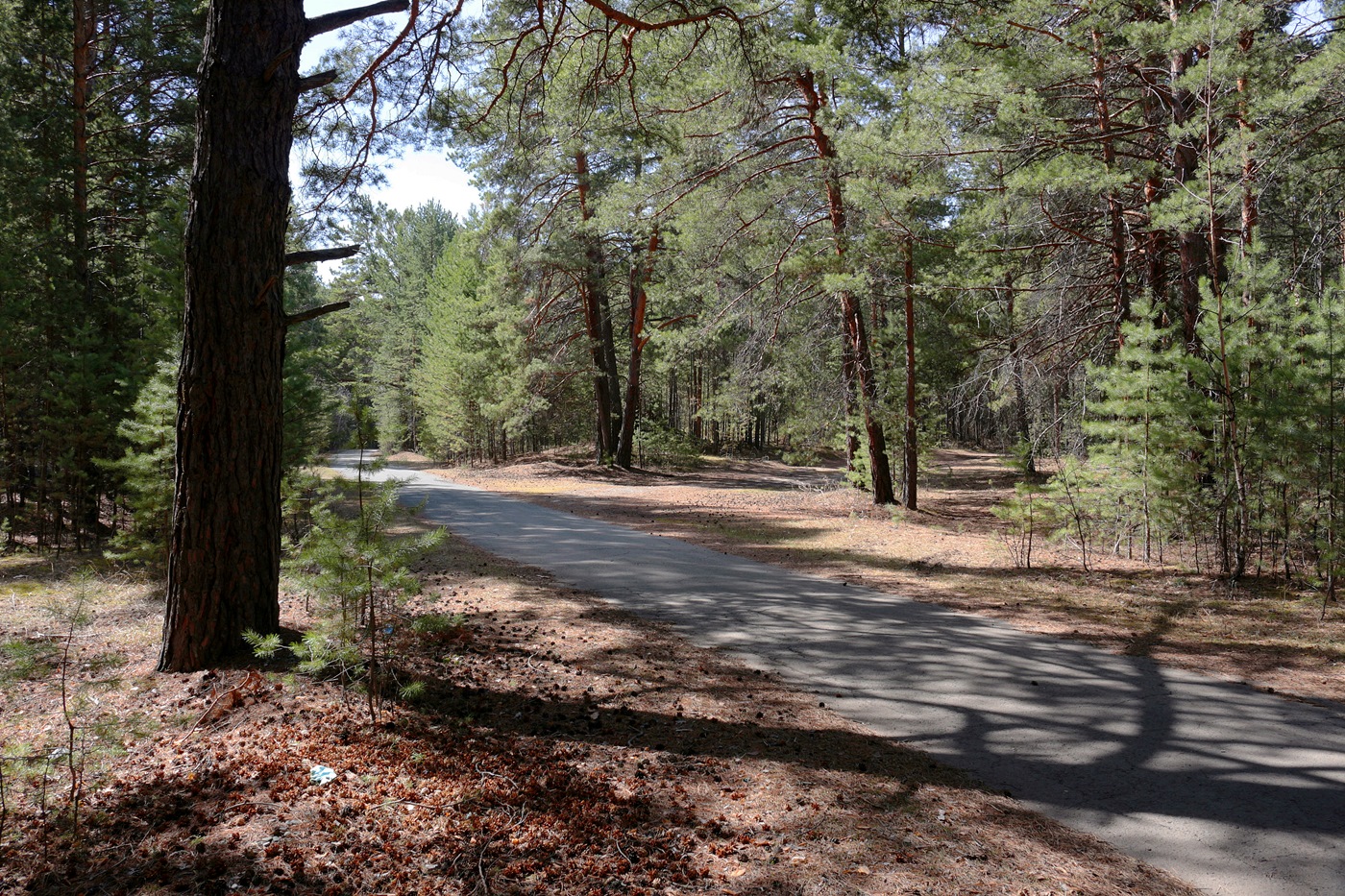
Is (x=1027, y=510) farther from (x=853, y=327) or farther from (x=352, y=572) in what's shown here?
(x=352, y=572)

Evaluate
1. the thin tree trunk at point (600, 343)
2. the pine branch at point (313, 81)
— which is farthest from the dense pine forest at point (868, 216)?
the thin tree trunk at point (600, 343)

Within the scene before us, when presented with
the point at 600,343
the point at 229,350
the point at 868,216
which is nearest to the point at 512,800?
the point at 229,350

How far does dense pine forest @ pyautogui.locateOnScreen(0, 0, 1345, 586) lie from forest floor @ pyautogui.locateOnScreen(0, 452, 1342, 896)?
1.70m

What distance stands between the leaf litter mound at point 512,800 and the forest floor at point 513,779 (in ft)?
0.04

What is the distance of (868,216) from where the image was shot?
12172mm

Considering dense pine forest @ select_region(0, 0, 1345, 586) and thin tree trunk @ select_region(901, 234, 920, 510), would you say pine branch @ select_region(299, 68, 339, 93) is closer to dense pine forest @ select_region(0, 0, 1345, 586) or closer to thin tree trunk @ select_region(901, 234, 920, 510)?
dense pine forest @ select_region(0, 0, 1345, 586)

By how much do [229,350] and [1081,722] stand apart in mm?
5764

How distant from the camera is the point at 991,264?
12.7m

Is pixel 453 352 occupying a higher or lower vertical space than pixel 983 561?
higher

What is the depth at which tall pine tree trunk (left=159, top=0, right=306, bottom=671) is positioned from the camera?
4.43m

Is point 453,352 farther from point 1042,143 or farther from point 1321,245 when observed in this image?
point 1321,245

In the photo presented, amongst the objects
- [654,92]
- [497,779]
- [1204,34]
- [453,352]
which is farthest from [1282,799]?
[453,352]

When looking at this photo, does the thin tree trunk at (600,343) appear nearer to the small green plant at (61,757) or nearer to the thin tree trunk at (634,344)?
the thin tree trunk at (634,344)

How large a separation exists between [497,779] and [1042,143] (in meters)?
10.1
